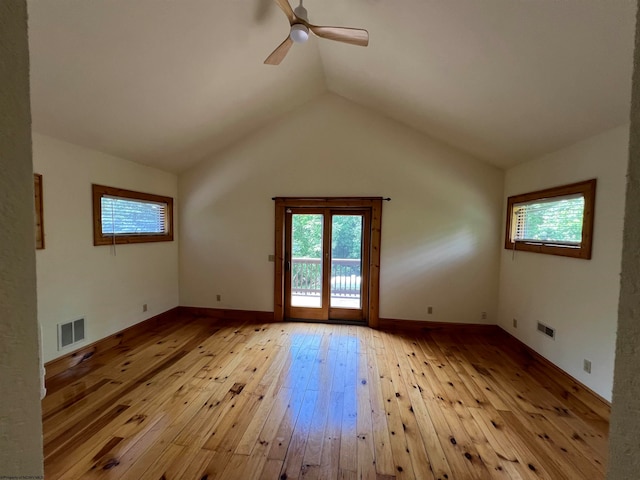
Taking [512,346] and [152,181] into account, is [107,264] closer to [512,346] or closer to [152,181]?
[152,181]

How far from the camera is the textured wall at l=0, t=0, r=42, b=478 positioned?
47 centimetres

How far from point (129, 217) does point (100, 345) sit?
1616 millimetres

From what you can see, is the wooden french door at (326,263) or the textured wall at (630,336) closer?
the textured wall at (630,336)

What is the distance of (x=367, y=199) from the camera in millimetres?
4012

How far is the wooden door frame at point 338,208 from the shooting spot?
158 inches

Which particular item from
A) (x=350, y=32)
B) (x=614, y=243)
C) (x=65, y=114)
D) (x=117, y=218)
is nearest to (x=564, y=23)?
(x=350, y=32)

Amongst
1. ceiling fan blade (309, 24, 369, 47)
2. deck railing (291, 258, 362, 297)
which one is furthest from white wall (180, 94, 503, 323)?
ceiling fan blade (309, 24, 369, 47)

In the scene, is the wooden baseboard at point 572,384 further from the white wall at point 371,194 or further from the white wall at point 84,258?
the white wall at point 84,258

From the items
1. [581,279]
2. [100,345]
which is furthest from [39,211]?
[581,279]

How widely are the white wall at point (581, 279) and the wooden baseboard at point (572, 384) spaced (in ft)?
0.16

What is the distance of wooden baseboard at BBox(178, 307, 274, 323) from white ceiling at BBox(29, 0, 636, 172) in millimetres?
2477

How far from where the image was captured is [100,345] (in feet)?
10.4

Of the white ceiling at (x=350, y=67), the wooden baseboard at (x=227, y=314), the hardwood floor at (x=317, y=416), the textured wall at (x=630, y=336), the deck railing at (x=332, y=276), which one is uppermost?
the white ceiling at (x=350, y=67)

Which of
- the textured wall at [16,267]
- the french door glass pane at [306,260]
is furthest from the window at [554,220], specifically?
the textured wall at [16,267]
